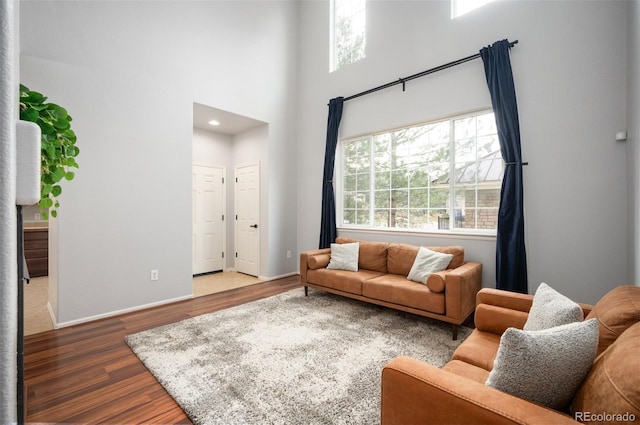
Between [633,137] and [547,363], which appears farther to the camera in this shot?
[633,137]

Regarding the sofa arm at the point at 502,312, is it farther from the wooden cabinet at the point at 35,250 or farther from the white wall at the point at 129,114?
the wooden cabinet at the point at 35,250

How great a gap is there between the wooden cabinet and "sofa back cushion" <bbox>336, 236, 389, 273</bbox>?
5.69 metres

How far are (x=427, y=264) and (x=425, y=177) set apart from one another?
1.30 metres

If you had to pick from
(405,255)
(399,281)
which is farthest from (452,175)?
(399,281)

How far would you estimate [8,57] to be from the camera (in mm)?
598

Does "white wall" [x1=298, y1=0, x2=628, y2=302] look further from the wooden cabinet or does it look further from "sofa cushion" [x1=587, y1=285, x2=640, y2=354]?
the wooden cabinet

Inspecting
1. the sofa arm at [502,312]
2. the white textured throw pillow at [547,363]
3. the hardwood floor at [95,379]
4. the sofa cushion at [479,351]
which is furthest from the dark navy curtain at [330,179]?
the white textured throw pillow at [547,363]

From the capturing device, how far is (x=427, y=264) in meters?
3.19

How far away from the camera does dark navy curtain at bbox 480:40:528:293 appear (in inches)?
118

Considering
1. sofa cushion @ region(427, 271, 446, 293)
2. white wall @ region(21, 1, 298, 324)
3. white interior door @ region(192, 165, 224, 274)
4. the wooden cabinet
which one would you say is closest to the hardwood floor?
white wall @ region(21, 1, 298, 324)

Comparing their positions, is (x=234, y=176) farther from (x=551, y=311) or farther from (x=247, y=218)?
(x=551, y=311)

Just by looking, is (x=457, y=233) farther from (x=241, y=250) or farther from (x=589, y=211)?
(x=241, y=250)

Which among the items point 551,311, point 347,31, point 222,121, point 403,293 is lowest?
point 403,293
